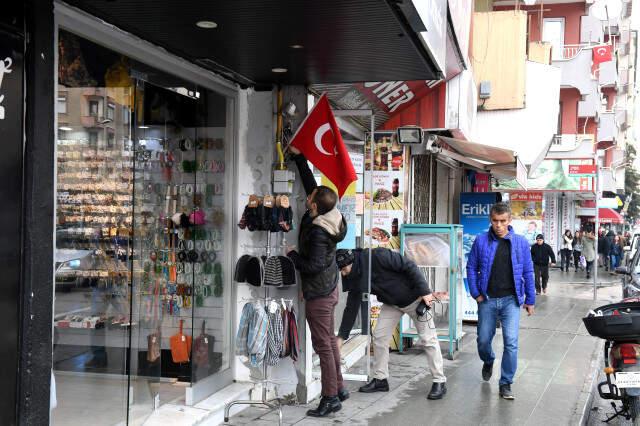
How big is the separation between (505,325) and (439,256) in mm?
2560

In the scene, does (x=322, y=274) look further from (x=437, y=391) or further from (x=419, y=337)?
(x=437, y=391)

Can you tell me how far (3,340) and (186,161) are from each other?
10.4ft

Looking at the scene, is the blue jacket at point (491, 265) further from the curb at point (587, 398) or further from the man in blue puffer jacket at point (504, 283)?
the curb at point (587, 398)

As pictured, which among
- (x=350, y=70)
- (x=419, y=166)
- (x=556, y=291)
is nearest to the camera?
(x=350, y=70)

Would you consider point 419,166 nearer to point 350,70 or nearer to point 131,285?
point 350,70

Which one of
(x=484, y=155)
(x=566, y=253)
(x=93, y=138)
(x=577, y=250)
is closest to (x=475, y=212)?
(x=484, y=155)

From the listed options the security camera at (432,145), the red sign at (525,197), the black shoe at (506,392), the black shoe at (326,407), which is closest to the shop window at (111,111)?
the black shoe at (326,407)

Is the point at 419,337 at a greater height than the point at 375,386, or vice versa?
the point at 419,337

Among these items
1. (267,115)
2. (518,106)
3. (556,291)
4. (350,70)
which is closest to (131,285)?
(267,115)

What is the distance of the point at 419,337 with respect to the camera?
737cm

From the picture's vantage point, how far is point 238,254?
6.84m

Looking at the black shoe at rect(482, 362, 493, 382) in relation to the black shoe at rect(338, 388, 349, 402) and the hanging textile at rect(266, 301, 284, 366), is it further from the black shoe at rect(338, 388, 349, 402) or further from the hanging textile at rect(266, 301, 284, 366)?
the hanging textile at rect(266, 301, 284, 366)

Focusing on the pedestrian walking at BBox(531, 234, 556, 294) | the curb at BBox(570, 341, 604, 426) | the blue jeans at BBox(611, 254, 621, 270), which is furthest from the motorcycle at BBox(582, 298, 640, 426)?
the blue jeans at BBox(611, 254, 621, 270)

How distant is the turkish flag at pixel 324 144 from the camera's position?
672 cm
